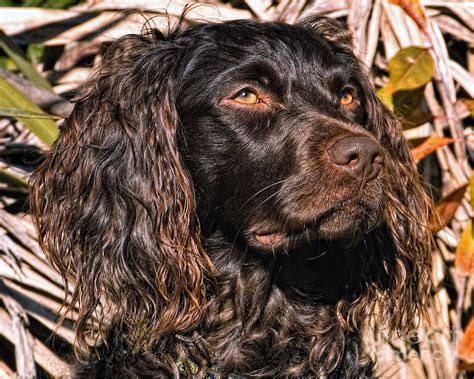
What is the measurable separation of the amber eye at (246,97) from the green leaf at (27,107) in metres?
1.30

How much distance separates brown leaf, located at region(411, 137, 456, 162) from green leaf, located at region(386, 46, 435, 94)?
260 mm

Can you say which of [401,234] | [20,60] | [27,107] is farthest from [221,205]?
[20,60]

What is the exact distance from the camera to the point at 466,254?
15.0 ft

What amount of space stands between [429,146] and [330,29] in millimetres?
789

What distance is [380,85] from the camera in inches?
208

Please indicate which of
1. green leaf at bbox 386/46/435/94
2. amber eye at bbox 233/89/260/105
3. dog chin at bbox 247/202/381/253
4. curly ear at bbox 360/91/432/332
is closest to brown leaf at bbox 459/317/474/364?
curly ear at bbox 360/91/432/332

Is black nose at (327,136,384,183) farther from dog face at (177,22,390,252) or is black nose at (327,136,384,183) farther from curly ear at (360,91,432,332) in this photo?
curly ear at (360,91,432,332)

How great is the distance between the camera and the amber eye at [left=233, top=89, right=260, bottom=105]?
3.56 meters

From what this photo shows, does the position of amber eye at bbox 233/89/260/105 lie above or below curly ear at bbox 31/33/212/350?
above

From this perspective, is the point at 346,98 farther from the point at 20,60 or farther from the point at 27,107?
the point at 20,60

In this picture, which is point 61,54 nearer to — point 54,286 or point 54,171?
point 54,286

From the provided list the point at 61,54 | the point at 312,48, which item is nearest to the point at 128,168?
the point at 312,48

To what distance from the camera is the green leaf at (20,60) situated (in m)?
4.93

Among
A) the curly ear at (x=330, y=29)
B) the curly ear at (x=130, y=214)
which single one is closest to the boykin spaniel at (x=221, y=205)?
the curly ear at (x=130, y=214)
